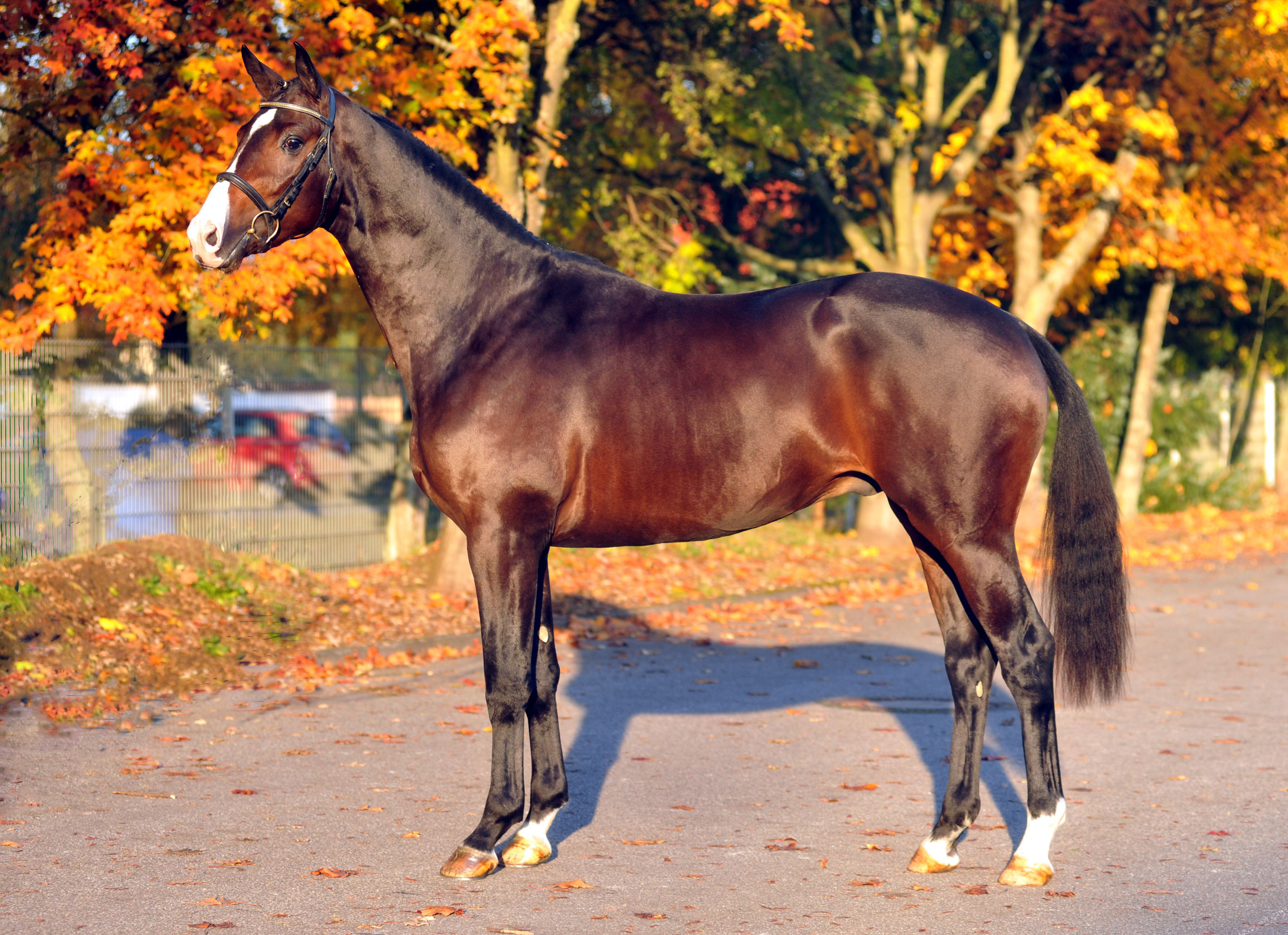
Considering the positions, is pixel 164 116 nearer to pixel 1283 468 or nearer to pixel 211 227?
pixel 211 227

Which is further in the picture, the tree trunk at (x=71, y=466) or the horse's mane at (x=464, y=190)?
the tree trunk at (x=71, y=466)

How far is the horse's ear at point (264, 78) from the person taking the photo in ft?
16.5

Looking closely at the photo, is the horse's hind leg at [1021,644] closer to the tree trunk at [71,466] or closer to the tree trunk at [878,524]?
the tree trunk at [71,466]

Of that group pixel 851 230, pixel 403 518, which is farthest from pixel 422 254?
pixel 851 230

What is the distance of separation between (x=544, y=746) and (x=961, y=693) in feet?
5.36

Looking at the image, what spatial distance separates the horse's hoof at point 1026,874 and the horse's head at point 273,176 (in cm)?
343

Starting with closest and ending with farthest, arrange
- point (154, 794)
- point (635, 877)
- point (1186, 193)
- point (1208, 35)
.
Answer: point (635, 877)
point (154, 794)
point (1208, 35)
point (1186, 193)

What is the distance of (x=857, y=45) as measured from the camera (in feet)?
52.7

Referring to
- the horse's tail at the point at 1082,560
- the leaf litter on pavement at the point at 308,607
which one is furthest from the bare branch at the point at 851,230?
the horse's tail at the point at 1082,560

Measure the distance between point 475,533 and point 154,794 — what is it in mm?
2045

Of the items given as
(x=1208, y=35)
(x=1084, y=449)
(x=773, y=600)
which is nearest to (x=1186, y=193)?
(x=1208, y=35)

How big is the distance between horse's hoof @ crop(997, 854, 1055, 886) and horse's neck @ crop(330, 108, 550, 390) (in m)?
2.72

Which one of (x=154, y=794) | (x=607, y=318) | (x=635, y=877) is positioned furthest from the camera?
(x=154, y=794)

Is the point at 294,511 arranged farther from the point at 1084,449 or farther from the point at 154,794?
the point at 1084,449
